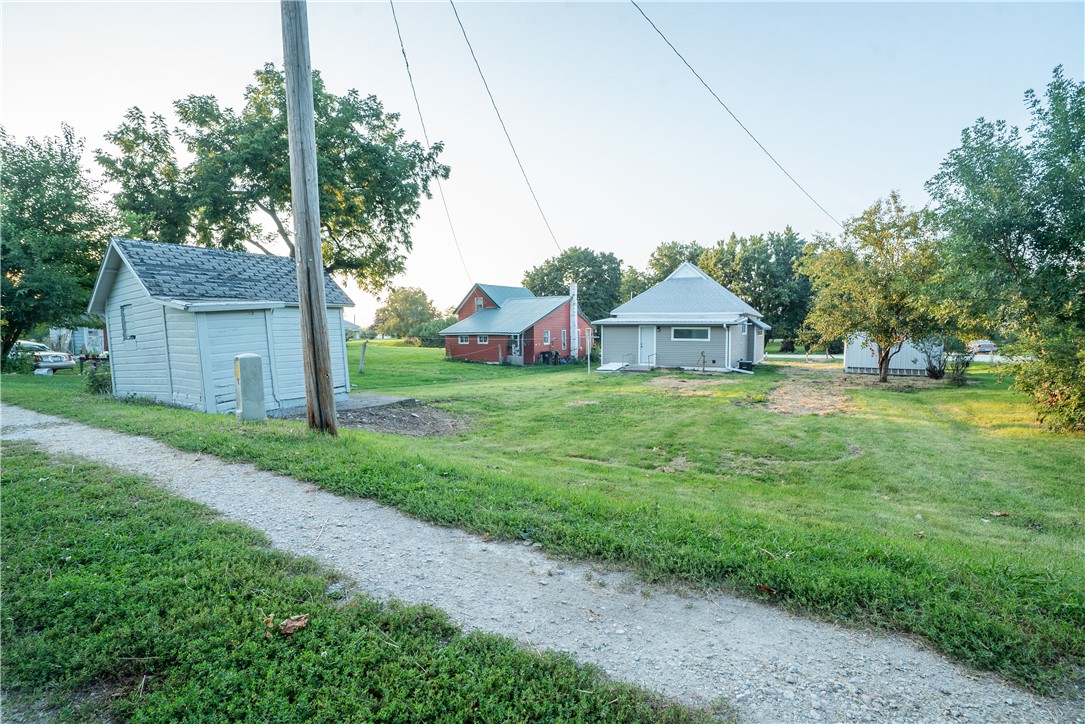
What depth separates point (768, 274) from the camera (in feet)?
151

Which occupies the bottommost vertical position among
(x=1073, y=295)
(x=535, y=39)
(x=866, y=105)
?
(x=1073, y=295)

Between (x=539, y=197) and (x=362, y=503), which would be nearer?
(x=362, y=503)

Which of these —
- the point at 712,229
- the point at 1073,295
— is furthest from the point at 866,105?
the point at 712,229

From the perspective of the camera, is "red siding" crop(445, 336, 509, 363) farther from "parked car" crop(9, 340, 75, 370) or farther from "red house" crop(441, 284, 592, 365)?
"parked car" crop(9, 340, 75, 370)

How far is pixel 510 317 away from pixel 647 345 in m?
11.4

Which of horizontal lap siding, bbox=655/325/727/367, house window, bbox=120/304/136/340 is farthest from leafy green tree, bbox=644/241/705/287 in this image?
house window, bbox=120/304/136/340

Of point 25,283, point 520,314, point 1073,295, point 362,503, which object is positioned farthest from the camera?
point 520,314

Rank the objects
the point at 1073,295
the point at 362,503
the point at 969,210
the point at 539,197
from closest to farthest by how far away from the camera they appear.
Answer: the point at 362,503
the point at 1073,295
the point at 969,210
the point at 539,197

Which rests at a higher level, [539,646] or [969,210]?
[969,210]

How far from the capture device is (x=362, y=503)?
488 cm

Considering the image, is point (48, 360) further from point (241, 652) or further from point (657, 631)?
point (657, 631)

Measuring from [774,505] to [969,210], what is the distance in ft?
32.1

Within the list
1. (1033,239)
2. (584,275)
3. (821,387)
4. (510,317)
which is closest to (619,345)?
(510,317)

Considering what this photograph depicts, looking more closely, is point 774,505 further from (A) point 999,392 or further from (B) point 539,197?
(A) point 999,392
